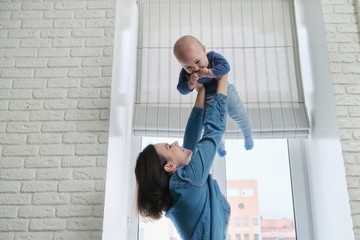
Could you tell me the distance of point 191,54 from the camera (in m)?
1.47

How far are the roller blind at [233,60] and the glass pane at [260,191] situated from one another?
0.18 metres

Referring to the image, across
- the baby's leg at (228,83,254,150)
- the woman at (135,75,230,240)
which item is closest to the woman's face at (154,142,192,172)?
the woman at (135,75,230,240)

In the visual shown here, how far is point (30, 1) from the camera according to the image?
2.46 m

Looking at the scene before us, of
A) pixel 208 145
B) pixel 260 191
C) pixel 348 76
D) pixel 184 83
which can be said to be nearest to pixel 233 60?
pixel 348 76

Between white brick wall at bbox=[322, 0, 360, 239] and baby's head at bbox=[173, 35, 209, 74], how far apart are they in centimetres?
106

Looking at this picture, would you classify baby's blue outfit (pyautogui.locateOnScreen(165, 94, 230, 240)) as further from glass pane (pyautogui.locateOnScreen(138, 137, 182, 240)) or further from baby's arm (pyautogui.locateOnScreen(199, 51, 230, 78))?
glass pane (pyautogui.locateOnScreen(138, 137, 182, 240))

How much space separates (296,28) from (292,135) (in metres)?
0.83

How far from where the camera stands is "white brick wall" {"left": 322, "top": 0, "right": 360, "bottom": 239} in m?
2.00

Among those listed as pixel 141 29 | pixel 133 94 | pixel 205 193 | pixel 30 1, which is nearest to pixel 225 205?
pixel 205 193

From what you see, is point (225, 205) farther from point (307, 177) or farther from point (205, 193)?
point (307, 177)

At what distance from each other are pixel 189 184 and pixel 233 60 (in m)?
1.52

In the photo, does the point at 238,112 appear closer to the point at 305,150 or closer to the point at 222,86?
the point at 222,86

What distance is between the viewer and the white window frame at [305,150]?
2102mm

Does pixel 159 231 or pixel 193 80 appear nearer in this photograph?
pixel 193 80
